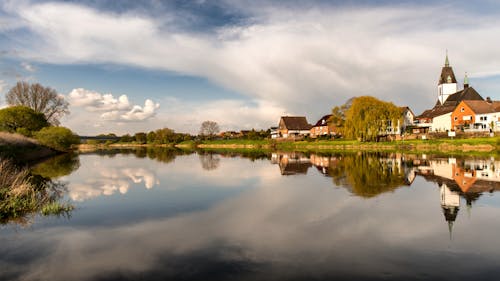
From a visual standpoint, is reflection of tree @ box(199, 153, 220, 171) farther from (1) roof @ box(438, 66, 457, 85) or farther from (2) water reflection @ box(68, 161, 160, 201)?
(1) roof @ box(438, 66, 457, 85)

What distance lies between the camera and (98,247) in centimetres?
883

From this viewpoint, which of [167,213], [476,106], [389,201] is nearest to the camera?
[167,213]

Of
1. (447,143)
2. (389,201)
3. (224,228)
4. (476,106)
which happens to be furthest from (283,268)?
(476,106)

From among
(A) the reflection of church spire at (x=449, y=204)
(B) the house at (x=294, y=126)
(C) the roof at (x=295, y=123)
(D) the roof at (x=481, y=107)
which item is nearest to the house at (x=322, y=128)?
(B) the house at (x=294, y=126)

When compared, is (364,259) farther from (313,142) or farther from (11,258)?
(313,142)

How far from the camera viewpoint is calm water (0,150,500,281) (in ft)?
23.4

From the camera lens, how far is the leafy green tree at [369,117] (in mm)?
62062

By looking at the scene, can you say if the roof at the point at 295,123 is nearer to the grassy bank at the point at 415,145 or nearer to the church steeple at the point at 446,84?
the grassy bank at the point at 415,145

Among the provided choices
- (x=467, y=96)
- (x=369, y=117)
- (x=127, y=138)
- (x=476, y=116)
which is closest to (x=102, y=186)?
(x=369, y=117)

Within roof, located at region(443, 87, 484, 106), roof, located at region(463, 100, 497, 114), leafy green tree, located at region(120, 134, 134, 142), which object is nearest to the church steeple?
roof, located at region(443, 87, 484, 106)

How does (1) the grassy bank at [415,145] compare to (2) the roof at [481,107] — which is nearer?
(1) the grassy bank at [415,145]

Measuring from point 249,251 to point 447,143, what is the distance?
57.5 meters

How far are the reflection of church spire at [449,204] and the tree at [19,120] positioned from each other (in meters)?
57.3

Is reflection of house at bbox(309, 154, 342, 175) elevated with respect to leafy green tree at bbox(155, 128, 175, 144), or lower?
lower
